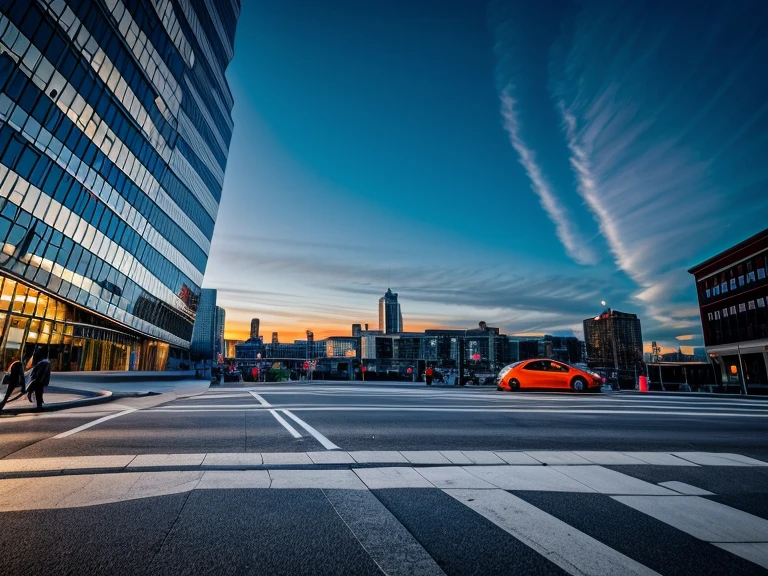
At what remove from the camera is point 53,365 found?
3388 cm

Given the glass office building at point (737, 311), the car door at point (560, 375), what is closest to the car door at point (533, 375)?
the car door at point (560, 375)

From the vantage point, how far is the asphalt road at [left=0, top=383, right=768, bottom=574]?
120 inches

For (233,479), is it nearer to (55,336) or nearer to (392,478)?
(392,478)

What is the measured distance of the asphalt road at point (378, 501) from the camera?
3.05m

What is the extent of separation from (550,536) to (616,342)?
157108mm

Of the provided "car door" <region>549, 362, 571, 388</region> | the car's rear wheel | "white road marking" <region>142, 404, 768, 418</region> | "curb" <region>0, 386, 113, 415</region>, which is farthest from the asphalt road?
"car door" <region>549, 362, 571, 388</region>

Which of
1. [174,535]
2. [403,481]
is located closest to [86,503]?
[174,535]

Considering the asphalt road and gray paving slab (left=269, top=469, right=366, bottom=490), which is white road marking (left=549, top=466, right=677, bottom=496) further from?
gray paving slab (left=269, top=469, right=366, bottom=490)

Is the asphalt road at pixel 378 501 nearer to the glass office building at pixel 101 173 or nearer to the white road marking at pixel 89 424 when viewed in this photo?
the white road marking at pixel 89 424

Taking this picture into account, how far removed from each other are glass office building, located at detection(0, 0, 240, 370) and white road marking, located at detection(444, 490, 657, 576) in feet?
101

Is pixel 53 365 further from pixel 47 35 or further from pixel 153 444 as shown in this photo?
pixel 153 444

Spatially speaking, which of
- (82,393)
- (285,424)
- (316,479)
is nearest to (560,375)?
(285,424)

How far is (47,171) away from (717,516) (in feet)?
116

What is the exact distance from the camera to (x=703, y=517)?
4055 millimetres
